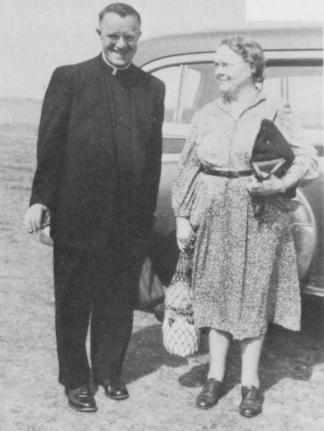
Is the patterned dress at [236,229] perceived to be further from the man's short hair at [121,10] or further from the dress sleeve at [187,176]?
the man's short hair at [121,10]

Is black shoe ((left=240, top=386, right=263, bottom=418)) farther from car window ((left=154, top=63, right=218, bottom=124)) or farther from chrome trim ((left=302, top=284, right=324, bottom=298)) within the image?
car window ((left=154, top=63, right=218, bottom=124))

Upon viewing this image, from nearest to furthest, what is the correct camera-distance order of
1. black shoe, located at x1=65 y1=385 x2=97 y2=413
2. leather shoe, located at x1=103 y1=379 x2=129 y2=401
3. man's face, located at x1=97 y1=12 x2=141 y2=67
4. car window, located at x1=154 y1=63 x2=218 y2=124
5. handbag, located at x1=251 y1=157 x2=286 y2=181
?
1. man's face, located at x1=97 y1=12 x2=141 y2=67
2. handbag, located at x1=251 y1=157 x2=286 y2=181
3. black shoe, located at x1=65 y1=385 x2=97 y2=413
4. leather shoe, located at x1=103 y1=379 x2=129 y2=401
5. car window, located at x1=154 y1=63 x2=218 y2=124

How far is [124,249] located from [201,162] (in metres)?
0.55

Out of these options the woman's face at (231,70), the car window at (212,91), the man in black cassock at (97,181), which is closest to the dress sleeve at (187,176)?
the man in black cassock at (97,181)

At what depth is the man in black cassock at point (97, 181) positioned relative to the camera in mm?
3348

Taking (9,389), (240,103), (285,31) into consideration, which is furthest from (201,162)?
(9,389)

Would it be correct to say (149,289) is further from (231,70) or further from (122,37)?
(122,37)

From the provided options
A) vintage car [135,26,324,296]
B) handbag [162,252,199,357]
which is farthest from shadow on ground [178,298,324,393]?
vintage car [135,26,324,296]

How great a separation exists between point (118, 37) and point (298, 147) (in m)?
0.97

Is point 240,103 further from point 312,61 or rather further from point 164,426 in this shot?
point 164,426

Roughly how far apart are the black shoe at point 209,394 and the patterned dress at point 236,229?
30 cm

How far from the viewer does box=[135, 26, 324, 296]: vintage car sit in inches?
157

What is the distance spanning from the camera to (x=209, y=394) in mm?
3658

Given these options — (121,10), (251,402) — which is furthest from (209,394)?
(121,10)
